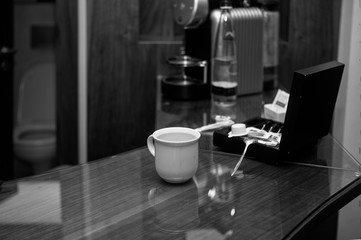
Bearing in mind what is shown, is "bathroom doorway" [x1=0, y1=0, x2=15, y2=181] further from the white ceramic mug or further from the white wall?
the white ceramic mug

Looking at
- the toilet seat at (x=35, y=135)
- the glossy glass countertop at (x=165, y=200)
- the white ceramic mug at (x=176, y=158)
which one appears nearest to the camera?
the glossy glass countertop at (x=165, y=200)

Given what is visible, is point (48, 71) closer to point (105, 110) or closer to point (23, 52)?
point (23, 52)

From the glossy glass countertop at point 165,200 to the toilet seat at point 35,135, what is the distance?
2.13 metres

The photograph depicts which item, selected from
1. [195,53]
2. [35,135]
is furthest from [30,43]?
[195,53]

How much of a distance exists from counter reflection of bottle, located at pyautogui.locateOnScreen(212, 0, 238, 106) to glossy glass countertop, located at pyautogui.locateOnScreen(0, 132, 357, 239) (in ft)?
2.13

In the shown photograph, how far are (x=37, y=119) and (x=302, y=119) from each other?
283 centimetres

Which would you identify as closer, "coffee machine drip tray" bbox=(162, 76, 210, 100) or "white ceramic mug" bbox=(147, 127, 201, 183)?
"white ceramic mug" bbox=(147, 127, 201, 183)

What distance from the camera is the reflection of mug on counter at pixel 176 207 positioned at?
104cm

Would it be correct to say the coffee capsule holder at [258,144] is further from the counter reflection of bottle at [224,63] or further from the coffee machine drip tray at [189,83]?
the coffee machine drip tray at [189,83]

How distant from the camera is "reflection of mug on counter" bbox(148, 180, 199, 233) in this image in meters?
1.04

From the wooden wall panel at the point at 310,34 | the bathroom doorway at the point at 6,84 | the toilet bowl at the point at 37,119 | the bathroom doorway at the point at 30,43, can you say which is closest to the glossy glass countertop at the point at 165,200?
the wooden wall panel at the point at 310,34

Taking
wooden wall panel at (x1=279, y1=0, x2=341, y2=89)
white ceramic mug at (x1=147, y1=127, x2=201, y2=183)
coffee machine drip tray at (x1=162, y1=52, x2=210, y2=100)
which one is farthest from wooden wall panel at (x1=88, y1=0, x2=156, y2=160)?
white ceramic mug at (x1=147, y1=127, x2=201, y2=183)

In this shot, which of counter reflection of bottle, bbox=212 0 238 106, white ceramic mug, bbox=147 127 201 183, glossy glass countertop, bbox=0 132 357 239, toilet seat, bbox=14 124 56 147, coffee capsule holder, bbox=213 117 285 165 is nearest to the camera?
glossy glass countertop, bbox=0 132 357 239

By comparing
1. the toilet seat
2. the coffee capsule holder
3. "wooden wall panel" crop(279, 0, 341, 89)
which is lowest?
the toilet seat
